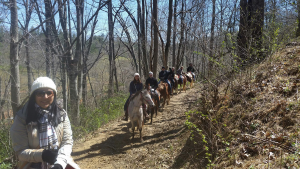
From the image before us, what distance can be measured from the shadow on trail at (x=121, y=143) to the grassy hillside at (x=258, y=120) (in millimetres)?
1728

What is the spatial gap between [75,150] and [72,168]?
16.9ft

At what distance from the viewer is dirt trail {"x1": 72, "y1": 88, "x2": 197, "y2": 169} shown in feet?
17.9

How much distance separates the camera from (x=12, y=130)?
192 centimetres

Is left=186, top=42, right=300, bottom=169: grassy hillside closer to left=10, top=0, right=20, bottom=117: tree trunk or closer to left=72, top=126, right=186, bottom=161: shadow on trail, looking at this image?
left=72, top=126, right=186, bottom=161: shadow on trail

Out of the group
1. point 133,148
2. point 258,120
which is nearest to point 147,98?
point 133,148

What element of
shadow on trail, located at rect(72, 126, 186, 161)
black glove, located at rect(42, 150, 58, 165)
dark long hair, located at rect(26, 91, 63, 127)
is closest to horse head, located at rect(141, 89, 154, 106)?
shadow on trail, located at rect(72, 126, 186, 161)

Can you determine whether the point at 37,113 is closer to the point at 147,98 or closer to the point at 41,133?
the point at 41,133

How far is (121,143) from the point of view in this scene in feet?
22.7

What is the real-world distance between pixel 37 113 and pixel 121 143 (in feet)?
17.3

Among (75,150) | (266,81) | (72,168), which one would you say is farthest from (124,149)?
(266,81)

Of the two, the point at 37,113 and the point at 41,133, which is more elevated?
the point at 37,113

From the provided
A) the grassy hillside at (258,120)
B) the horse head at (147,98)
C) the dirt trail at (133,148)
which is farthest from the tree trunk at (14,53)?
the grassy hillside at (258,120)

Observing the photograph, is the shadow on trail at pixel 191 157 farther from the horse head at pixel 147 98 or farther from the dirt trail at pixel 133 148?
the horse head at pixel 147 98

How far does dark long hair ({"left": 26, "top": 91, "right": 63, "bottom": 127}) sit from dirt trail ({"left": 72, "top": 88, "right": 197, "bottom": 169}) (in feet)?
12.1
